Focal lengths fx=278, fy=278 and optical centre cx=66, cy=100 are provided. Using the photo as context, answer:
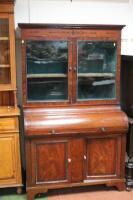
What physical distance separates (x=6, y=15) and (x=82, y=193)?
2.06 metres

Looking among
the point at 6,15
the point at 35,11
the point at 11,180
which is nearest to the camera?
the point at 6,15

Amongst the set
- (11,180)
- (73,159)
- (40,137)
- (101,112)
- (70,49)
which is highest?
(70,49)

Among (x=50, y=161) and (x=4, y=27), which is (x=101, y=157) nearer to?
(x=50, y=161)

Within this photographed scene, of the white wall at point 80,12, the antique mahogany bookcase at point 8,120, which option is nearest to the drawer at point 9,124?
the antique mahogany bookcase at point 8,120

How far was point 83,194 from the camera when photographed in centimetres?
305

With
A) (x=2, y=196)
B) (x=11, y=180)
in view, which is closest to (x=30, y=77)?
(x=11, y=180)

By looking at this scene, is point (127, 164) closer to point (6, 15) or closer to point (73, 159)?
point (73, 159)

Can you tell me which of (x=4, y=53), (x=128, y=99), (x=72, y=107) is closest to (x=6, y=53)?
(x=4, y=53)

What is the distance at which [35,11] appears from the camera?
126 inches

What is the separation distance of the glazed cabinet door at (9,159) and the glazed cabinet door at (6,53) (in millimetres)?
545

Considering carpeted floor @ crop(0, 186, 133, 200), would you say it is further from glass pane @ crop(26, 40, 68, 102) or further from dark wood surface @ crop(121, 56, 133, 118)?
glass pane @ crop(26, 40, 68, 102)

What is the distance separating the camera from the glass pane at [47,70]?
2875 mm

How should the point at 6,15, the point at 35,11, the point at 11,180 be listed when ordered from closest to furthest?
the point at 6,15
the point at 11,180
the point at 35,11

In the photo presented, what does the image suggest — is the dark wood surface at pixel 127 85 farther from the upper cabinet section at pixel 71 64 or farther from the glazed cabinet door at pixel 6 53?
the glazed cabinet door at pixel 6 53
